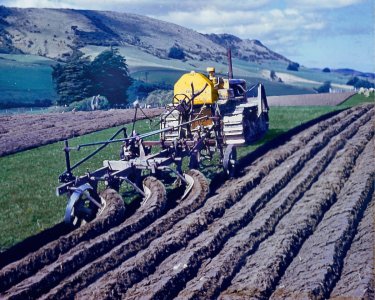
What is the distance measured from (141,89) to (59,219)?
95.5 feet

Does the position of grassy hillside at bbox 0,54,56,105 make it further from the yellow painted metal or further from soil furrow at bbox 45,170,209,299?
soil furrow at bbox 45,170,209,299

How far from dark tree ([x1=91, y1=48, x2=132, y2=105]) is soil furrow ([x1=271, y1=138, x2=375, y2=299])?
22994mm

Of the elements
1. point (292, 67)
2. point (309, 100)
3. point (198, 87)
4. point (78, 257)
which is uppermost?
point (292, 67)

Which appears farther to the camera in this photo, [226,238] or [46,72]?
[46,72]

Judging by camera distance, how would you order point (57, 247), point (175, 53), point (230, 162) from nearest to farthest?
point (57, 247) < point (230, 162) < point (175, 53)

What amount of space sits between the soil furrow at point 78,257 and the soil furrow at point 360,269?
333cm

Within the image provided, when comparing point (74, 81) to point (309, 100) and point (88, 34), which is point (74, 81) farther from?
point (88, 34)

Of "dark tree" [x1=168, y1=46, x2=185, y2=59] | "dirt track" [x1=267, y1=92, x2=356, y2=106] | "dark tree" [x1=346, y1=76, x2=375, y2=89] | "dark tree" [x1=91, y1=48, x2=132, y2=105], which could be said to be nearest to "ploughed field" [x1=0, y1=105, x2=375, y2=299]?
"dark tree" [x1=91, y1=48, x2=132, y2=105]

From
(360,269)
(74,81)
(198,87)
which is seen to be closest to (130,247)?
(360,269)

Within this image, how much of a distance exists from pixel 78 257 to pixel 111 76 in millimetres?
26130

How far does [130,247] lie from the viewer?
7.47 meters

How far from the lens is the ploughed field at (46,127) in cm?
1866

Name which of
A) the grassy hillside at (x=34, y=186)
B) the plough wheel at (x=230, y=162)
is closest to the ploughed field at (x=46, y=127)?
the grassy hillside at (x=34, y=186)

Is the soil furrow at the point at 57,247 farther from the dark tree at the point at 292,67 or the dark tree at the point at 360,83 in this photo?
the dark tree at the point at 292,67
